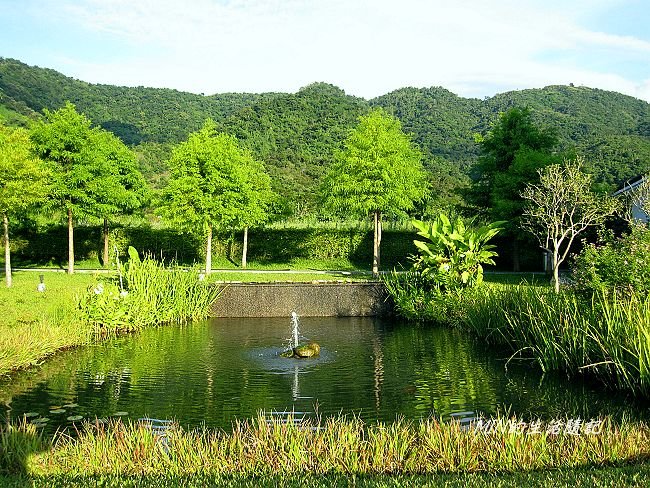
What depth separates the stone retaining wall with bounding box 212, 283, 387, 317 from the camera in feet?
62.0

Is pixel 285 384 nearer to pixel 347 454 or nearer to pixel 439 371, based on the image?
pixel 439 371

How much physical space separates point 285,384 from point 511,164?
19331 millimetres

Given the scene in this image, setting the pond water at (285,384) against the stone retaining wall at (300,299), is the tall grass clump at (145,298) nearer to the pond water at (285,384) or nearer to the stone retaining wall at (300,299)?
the stone retaining wall at (300,299)

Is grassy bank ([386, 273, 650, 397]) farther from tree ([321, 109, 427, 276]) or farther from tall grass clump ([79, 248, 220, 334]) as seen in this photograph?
tree ([321, 109, 427, 276])

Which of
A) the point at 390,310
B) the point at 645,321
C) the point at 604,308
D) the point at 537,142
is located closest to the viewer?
the point at 645,321

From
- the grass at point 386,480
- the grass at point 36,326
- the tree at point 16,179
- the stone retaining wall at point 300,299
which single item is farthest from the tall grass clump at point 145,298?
the grass at point 386,480

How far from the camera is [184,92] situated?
7981 cm

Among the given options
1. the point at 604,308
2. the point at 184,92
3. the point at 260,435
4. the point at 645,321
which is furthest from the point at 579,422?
the point at 184,92

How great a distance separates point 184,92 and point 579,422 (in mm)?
78046

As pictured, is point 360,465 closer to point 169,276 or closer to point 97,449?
point 97,449

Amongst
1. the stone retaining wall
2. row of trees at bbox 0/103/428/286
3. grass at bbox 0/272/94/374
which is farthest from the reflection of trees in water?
row of trees at bbox 0/103/428/286

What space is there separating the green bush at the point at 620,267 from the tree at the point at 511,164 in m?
12.6

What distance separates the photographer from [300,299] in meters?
19.2

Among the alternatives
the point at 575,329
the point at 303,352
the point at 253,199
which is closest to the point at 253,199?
the point at 253,199
